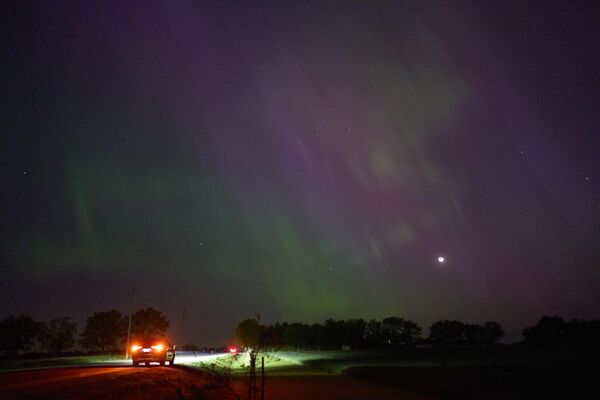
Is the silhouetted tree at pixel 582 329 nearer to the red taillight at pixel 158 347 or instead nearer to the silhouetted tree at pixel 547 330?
the silhouetted tree at pixel 547 330

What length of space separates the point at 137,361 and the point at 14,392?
1938 cm

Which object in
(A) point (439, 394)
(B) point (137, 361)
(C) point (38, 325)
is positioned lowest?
(A) point (439, 394)

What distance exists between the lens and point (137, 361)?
3828 cm

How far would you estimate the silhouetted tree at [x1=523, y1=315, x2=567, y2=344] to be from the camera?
15512 cm

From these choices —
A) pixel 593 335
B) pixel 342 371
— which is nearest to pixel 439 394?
pixel 342 371

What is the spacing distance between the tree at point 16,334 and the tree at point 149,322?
2878 cm

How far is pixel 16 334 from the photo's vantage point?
129 meters

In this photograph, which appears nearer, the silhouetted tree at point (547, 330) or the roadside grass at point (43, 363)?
the roadside grass at point (43, 363)

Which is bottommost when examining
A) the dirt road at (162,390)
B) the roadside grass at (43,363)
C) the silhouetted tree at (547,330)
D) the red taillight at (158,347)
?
the dirt road at (162,390)

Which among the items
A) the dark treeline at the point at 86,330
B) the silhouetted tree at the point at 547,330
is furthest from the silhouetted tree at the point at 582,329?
the dark treeline at the point at 86,330

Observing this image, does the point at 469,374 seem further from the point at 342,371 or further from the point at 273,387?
the point at 273,387

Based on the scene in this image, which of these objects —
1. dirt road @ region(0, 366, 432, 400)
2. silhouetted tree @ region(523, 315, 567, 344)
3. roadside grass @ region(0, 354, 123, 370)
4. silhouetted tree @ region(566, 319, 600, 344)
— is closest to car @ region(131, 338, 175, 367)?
dirt road @ region(0, 366, 432, 400)

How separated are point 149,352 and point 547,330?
15769 centimetres

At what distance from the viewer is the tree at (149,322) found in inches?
6068
